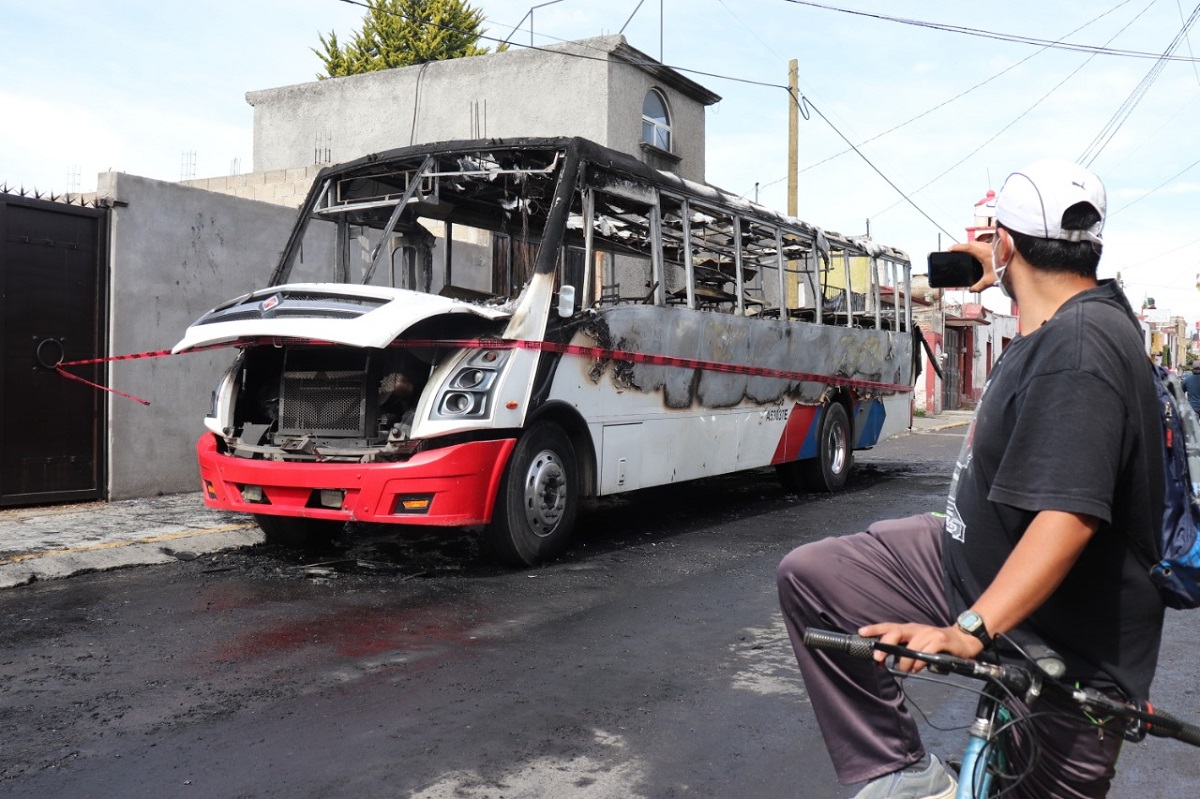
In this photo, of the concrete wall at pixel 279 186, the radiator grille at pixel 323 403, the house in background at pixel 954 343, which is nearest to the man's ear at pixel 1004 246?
the radiator grille at pixel 323 403

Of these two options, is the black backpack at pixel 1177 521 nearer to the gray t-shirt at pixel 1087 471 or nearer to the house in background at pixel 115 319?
the gray t-shirt at pixel 1087 471

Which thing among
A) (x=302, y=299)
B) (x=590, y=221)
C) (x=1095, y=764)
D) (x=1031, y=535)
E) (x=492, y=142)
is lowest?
(x=1095, y=764)

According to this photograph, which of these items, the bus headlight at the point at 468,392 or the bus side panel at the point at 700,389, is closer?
the bus headlight at the point at 468,392

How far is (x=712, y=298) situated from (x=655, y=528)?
1.97 meters

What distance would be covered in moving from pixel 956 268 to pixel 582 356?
4.88m

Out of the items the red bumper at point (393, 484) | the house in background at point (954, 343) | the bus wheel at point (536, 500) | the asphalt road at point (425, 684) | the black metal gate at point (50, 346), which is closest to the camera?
the asphalt road at point (425, 684)

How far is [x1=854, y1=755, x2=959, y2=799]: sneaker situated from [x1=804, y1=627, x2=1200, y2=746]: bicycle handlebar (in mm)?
537

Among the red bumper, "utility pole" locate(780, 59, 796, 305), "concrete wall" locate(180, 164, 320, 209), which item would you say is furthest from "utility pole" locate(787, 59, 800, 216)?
the red bumper

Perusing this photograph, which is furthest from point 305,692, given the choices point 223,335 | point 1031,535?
point 1031,535

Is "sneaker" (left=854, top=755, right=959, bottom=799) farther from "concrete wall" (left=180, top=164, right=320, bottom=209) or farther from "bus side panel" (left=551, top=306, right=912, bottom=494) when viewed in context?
"concrete wall" (left=180, top=164, right=320, bottom=209)

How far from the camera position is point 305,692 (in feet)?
14.2

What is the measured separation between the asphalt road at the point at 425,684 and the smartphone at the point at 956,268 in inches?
64.9

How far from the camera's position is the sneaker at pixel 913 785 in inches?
90.3

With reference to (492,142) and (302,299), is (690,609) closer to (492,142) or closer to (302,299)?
(302,299)
